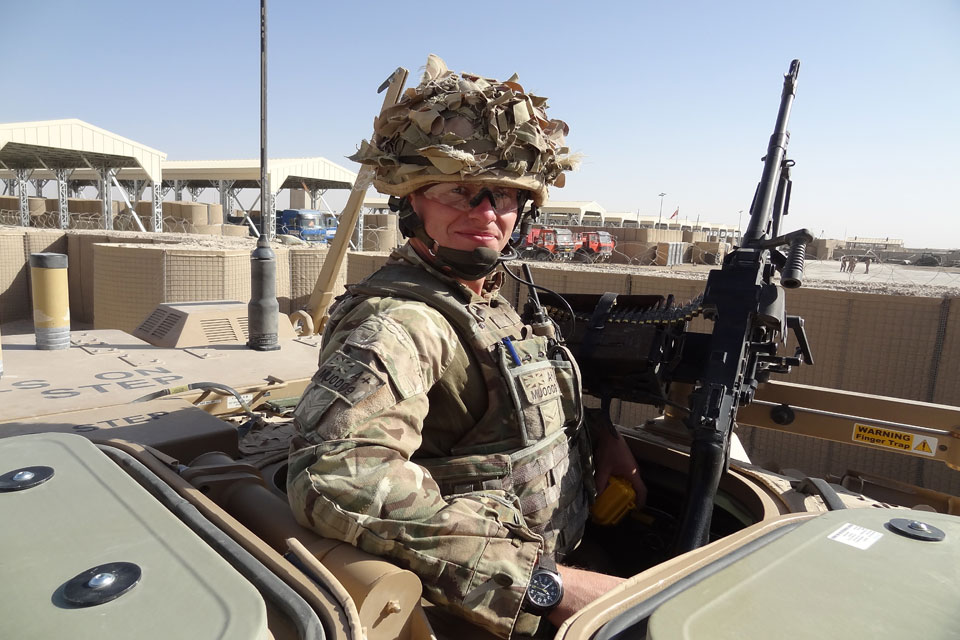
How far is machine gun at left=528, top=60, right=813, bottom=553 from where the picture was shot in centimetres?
210

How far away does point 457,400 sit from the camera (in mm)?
1689

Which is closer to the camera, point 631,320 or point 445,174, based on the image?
point 445,174

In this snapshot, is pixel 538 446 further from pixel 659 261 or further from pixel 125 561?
pixel 659 261

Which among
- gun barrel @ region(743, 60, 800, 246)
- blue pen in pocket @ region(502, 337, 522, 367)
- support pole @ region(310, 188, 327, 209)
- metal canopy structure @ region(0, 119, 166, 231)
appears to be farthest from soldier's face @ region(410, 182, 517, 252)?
support pole @ region(310, 188, 327, 209)

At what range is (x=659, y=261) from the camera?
78.6 ft

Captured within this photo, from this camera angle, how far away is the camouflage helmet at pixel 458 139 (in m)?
1.83

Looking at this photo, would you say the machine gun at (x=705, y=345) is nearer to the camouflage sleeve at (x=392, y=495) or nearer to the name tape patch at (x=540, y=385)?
the name tape patch at (x=540, y=385)

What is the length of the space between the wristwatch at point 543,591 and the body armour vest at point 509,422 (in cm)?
24

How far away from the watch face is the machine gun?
0.74 metres

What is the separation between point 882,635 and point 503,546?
0.76 meters

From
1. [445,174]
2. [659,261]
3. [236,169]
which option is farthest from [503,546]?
[236,169]

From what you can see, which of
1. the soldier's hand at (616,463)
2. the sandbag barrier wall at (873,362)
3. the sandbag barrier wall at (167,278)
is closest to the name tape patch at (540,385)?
the soldier's hand at (616,463)

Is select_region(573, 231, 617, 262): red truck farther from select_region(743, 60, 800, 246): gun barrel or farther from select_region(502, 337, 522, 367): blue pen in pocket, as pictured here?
select_region(502, 337, 522, 367): blue pen in pocket

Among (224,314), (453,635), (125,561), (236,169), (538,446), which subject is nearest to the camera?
(125,561)
